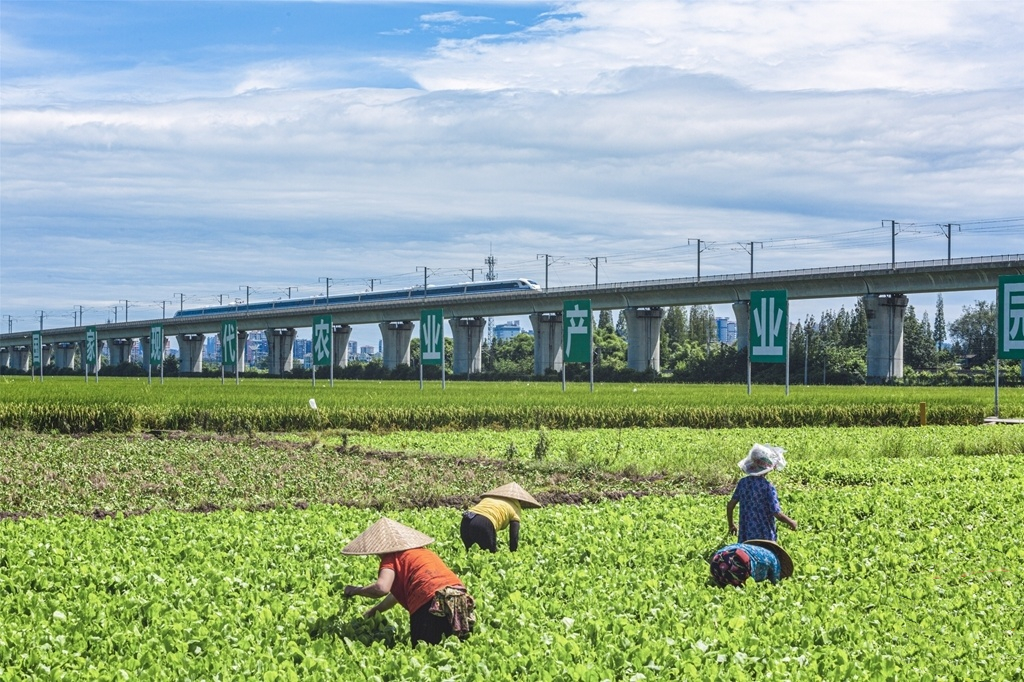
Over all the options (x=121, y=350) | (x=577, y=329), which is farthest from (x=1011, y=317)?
(x=121, y=350)

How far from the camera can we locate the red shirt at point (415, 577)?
7664mm

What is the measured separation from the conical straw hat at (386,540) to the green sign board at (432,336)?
3467 cm

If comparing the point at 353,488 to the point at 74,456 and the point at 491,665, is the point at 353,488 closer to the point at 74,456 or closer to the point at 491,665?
the point at 74,456

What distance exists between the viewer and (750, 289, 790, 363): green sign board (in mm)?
38219

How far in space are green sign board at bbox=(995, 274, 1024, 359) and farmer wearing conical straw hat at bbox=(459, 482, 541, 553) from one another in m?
27.7

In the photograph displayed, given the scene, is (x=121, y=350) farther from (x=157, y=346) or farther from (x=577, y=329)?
(x=577, y=329)

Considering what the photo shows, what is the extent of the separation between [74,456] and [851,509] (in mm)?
14195

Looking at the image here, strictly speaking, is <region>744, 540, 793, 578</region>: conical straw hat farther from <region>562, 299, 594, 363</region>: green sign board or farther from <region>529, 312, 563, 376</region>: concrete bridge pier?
<region>529, 312, 563, 376</region>: concrete bridge pier

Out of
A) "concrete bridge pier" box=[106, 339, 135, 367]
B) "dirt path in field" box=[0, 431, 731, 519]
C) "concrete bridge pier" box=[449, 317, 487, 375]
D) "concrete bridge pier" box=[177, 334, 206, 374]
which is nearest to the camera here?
"dirt path in field" box=[0, 431, 731, 519]

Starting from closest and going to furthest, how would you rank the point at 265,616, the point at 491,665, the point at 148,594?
the point at 491,665, the point at 265,616, the point at 148,594

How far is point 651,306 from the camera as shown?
81938 mm

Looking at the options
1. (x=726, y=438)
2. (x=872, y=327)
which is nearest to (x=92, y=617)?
(x=726, y=438)

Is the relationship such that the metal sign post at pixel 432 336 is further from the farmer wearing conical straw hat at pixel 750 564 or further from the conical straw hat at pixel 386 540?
the conical straw hat at pixel 386 540

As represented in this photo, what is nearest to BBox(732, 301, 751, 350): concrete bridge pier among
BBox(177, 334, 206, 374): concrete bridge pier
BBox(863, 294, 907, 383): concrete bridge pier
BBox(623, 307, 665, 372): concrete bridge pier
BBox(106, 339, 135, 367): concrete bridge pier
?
BBox(623, 307, 665, 372): concrete bridge pier
